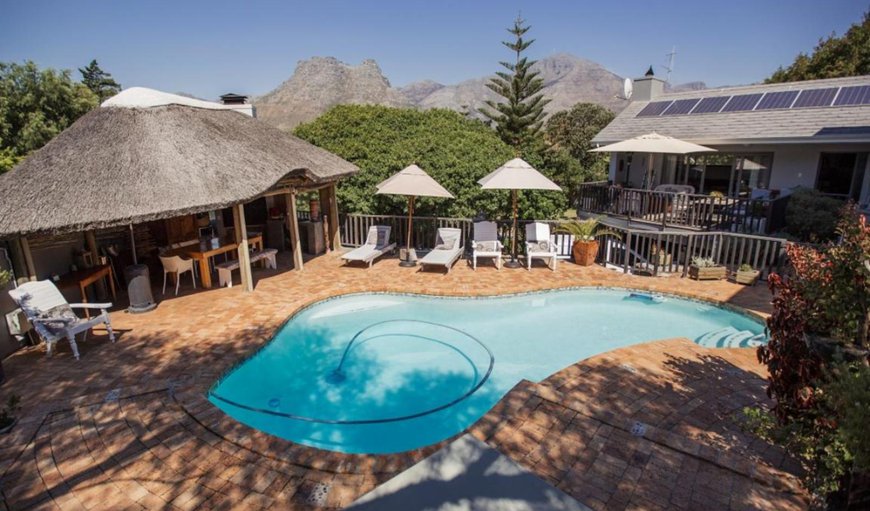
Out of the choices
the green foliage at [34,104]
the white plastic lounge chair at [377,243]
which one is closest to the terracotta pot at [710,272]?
the white plastic lounge chair at [377,243]

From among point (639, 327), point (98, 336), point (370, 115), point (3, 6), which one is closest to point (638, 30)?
point (370, 115)

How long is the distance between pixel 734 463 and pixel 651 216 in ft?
33.3

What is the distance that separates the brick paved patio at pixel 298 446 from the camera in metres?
3.66

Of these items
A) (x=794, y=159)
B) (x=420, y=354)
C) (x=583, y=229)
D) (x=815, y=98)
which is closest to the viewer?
(x=420, y=354)

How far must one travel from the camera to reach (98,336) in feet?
23.2

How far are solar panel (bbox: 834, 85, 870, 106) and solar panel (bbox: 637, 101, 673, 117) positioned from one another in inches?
214

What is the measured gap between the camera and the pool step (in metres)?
7.63

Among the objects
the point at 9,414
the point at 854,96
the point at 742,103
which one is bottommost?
the point at 9,414

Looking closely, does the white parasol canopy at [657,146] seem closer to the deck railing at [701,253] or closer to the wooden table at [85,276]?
the deck railing at [701,253]

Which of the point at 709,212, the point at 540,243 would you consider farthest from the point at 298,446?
the point at 709,212

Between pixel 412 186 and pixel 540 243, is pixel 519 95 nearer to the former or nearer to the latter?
pixel 540 243

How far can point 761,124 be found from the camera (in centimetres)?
1430

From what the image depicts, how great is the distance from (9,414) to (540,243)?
10.2 meters

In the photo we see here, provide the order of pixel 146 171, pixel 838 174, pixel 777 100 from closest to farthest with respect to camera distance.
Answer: pixel 146 171 → pixel 838 174 → pixel 777 100
